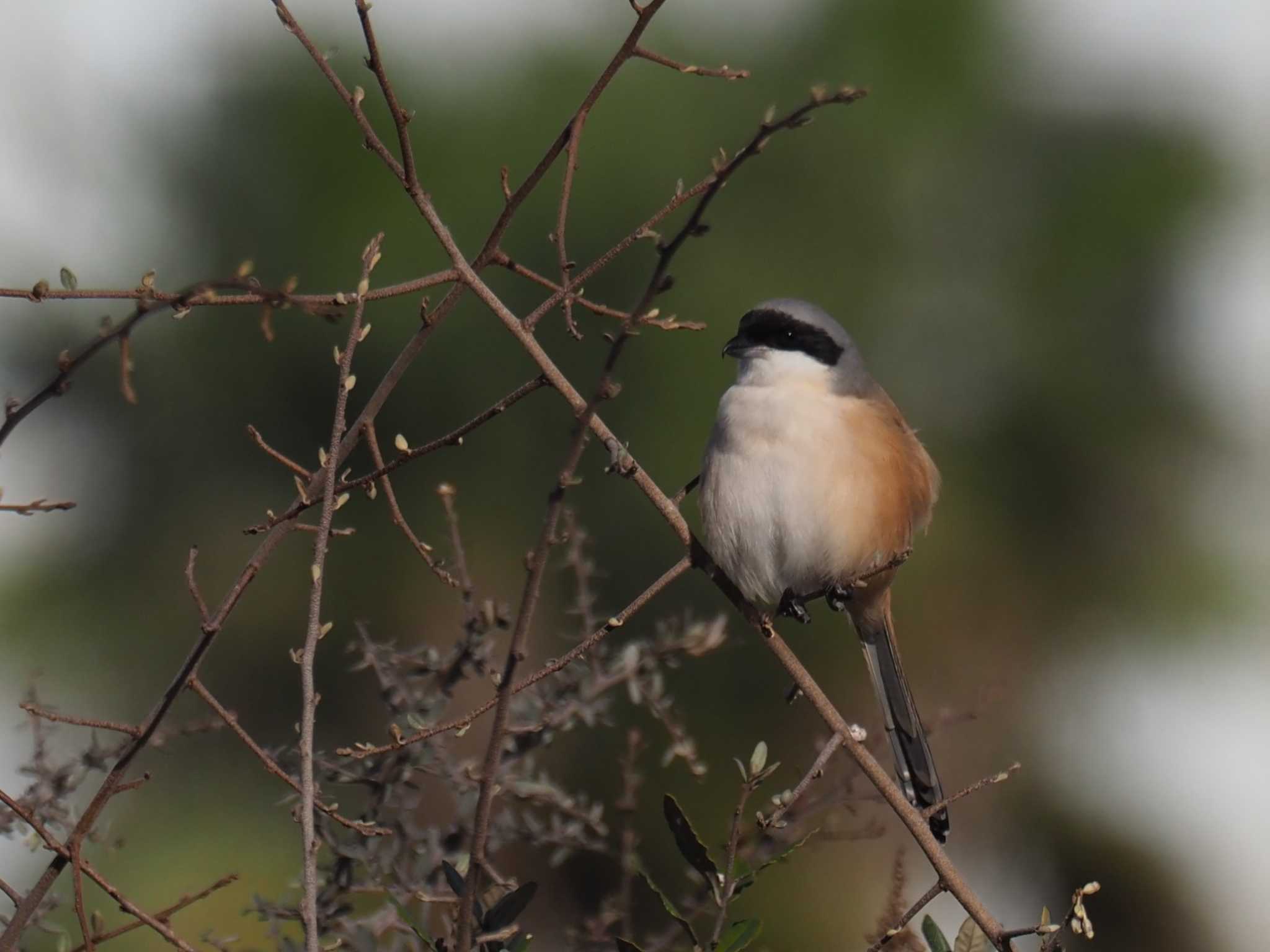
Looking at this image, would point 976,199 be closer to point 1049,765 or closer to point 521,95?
point 521,95

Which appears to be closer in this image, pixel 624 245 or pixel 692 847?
pixel 624 245

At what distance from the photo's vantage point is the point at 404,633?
367 inches

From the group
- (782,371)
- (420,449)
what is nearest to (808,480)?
(782,371)

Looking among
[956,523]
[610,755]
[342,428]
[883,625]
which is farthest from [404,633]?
[342,428]

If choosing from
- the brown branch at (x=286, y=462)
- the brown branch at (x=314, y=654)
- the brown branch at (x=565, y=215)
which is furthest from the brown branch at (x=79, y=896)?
the brown branch at (x=565, y=215)

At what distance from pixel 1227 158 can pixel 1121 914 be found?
702 cm

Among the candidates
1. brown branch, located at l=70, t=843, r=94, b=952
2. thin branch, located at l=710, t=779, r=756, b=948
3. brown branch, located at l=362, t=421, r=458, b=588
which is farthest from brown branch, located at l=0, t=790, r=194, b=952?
thin branch, located at l=710, t=779, r=756, b=948

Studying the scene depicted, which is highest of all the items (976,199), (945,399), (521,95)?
(521,95)

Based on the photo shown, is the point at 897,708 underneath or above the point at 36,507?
underneath

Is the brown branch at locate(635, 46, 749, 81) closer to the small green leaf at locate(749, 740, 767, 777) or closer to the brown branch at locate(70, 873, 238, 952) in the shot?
the small green leaf at locate(749, 740, 767, 777)

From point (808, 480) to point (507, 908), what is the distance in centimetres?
168

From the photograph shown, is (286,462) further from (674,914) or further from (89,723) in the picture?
(674,914)

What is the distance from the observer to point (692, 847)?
2111mm

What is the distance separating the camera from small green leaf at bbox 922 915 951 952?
2.15 metres
